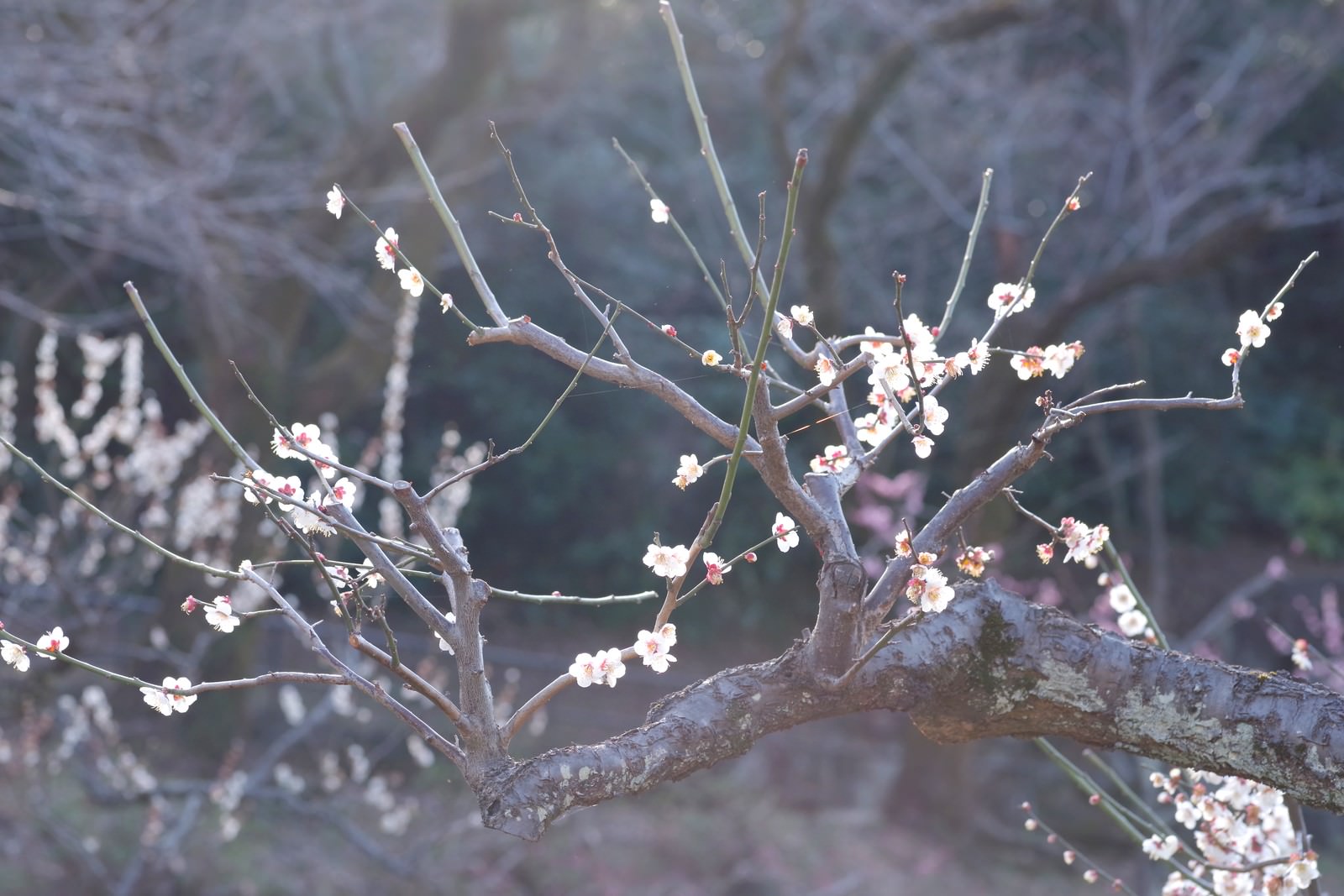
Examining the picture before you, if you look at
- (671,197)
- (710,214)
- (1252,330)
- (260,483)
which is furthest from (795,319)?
(671,197)

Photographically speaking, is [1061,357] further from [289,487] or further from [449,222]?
[289,487]

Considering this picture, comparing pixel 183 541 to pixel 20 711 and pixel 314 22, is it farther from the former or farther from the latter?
pixel 314 22

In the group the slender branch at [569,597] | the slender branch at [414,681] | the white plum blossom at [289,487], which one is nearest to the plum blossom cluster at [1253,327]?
the slender branch at [569,597]

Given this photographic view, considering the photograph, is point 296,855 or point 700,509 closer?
point 296,855

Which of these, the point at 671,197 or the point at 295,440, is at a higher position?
the point at 671,197

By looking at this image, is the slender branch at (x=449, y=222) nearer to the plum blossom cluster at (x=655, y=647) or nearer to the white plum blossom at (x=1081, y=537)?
the plum blossom cluster at (x=655, y=647)

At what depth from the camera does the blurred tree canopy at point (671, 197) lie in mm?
5176

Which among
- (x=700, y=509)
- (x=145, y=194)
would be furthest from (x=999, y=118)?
(x=145, y=194)

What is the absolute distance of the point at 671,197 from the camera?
8188 mm

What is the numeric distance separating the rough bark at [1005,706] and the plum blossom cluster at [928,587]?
10 centimetres

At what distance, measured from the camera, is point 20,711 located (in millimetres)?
4496

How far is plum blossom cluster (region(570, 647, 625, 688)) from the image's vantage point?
1.27m

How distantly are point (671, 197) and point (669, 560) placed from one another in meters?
7.18

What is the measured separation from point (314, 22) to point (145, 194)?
1864 mm
